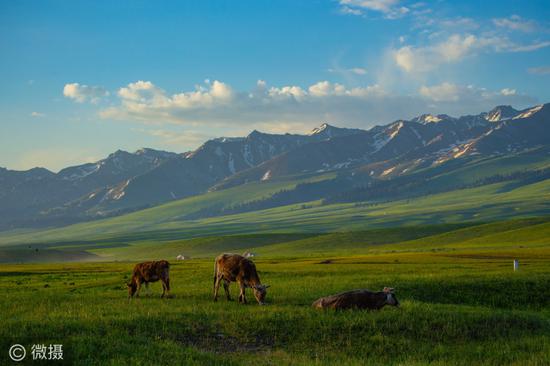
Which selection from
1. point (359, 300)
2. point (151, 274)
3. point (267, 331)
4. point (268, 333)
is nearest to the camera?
point (268, 333)

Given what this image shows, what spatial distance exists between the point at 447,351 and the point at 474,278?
22.0 metres

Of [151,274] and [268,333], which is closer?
[268,333]

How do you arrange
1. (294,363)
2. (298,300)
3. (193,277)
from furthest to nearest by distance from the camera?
(193,277)
(298,300)
(294,363)

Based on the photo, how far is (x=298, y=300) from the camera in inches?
1188

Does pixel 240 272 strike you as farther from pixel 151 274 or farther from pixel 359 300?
pixel 359 300

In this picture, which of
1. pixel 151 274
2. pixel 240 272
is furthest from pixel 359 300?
pixel 151 274

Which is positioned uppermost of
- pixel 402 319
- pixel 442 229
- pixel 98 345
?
pixel 98 345

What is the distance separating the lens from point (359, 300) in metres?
27.3

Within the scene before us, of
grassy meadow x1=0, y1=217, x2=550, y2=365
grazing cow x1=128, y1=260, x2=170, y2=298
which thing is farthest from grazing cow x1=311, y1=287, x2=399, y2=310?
grazing cow x1=128, y1=260, x2=170, y2=298

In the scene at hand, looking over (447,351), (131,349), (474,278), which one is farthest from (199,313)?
(474,278)

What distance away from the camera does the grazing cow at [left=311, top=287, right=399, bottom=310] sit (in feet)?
88.9

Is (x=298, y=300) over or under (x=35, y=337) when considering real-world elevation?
under

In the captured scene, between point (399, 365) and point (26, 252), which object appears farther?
point (26, 252)

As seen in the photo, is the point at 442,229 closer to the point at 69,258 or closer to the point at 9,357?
the point at 69,258
